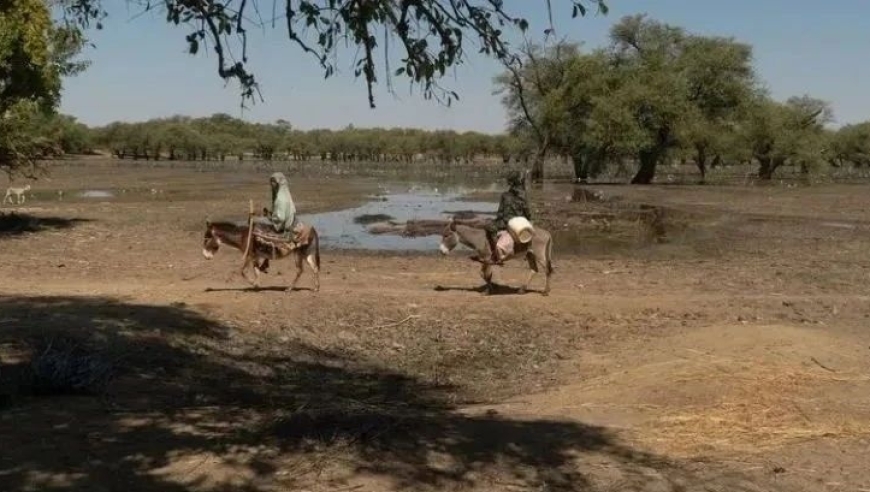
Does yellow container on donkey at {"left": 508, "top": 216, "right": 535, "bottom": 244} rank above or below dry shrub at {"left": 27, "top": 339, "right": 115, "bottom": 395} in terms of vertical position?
above

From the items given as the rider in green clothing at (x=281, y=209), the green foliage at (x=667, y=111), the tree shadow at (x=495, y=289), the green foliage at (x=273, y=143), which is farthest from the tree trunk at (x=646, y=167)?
the green foliage at (x=273, y=143)

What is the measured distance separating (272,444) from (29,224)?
2051cm

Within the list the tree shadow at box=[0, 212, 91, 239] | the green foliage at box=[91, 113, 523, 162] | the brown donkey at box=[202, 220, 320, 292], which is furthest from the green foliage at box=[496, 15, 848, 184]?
the green foliage at box=[91, 113, 523, 162]

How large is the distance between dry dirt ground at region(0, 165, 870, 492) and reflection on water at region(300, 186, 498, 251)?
9.25 feet

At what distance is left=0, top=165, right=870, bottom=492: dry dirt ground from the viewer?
5.71 meters

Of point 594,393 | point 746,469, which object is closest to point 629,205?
point 594,393

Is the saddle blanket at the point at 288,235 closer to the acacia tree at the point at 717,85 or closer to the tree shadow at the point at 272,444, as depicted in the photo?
the tree shadow at the point at 272,444

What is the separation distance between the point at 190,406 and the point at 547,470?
3362 millimetres

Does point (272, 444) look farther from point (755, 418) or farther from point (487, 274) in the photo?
point (487, 274)

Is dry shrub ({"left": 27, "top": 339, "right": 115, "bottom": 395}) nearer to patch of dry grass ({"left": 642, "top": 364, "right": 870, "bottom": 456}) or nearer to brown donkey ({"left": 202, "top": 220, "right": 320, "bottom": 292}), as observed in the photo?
patch of dry grass ({"left": 642, "top": 364, "right": 870, "bottom": 456})

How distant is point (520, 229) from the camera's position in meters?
14.1

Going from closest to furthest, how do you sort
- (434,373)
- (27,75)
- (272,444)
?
(272,444)
(434,373)
(27,75)

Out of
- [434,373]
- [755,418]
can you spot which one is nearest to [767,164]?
[434,373]

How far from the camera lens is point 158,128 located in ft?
476
